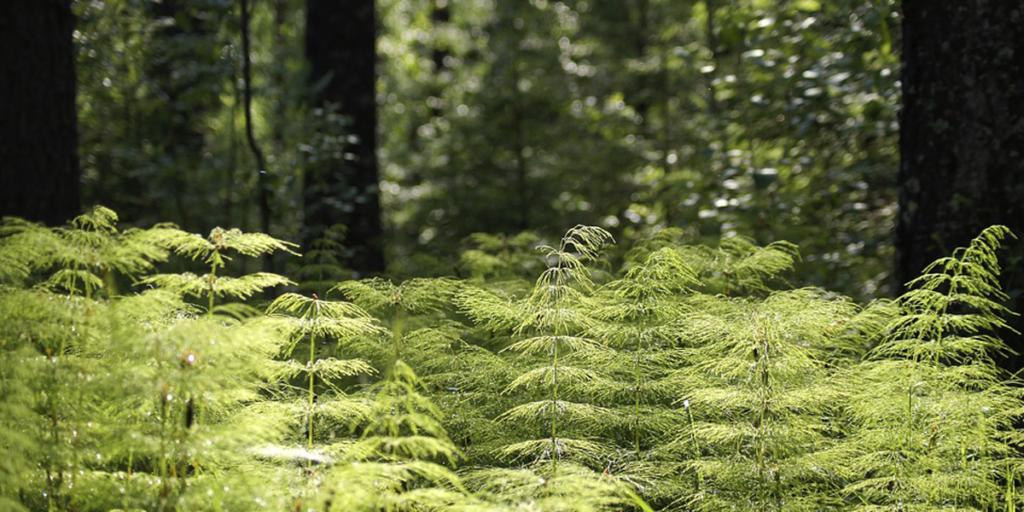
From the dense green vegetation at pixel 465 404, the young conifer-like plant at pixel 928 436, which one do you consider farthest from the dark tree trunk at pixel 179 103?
the young conifer-like plant at pixel 928 436

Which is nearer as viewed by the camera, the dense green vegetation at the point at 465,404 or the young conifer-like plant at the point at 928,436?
the dense green vegetation at the point at 465,404

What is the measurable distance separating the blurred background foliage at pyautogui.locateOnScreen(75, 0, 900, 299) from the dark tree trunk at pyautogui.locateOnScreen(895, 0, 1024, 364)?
81cm

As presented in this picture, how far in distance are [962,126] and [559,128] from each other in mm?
6330

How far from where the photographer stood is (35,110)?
13.8 feet

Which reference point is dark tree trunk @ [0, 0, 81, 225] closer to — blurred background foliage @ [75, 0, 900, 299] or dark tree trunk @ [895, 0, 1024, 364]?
blurred background foliage @ [75, 0, 900, 299]

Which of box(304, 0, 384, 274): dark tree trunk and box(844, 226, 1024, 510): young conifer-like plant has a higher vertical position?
box(304, 0, 384, 274): dark tree trunk

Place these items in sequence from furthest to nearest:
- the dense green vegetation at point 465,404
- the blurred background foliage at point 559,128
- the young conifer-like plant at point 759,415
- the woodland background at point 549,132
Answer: the blurred background foliage at point 559,128
the woodland background at point 549,132
the young conifer-like plant at point 759,415
the dense green vegetation at point 465,404

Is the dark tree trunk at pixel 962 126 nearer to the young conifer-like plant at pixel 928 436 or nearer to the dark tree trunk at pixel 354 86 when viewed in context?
the young conifer-like plant at pixel 928 436

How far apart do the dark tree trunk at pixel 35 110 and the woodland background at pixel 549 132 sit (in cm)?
1

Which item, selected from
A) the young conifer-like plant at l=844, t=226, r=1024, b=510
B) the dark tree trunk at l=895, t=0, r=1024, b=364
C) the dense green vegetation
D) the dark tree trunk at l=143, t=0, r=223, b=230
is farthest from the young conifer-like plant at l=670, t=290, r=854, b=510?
the dark tree trunk at l=143, t=0, r=223, b=230

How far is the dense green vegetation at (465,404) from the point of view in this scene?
Answer: 1626 millimetres

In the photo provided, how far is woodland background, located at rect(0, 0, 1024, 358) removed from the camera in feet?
10.5

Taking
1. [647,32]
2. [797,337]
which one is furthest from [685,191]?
[647,32]

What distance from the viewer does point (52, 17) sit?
421cm
